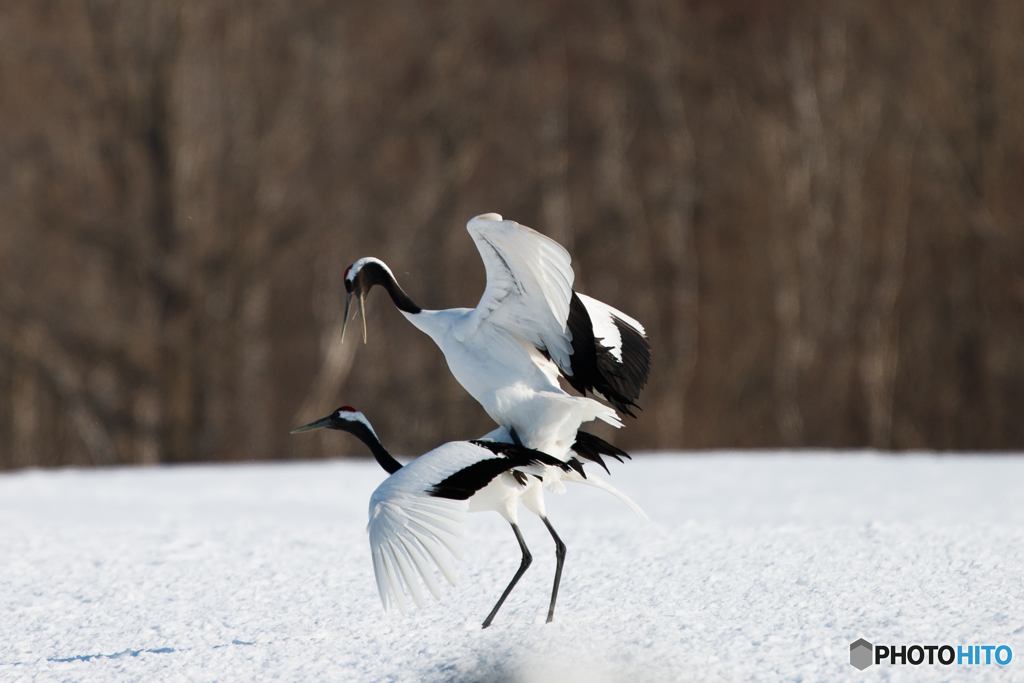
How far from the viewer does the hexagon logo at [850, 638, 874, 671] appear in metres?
2.97

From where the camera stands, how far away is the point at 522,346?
3330 mm

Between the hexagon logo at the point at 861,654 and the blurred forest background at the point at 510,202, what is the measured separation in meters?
11.4

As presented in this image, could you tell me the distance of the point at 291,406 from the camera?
1547 cm

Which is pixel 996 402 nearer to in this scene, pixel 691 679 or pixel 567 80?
pixel 567 80

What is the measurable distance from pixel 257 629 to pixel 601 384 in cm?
141

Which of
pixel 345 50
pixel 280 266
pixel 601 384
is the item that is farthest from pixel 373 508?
pixel 345 50

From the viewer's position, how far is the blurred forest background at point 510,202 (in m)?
13.6

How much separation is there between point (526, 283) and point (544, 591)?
132cm

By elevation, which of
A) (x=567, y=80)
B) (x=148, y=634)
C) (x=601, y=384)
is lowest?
(x=148, y=634)

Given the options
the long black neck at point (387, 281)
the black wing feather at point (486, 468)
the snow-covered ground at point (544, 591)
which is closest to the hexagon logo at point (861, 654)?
the snow-covered ground at point (544, 591)

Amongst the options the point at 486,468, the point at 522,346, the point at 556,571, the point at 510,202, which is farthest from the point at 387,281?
the point at 510,202

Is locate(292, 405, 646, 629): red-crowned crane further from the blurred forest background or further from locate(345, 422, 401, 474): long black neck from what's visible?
the blurred forest background

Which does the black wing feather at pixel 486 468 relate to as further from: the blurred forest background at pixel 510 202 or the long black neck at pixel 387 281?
the blurred forest background at pixel 510 202

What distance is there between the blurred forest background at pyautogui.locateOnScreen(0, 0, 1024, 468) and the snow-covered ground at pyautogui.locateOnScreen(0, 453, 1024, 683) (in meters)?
8.05
